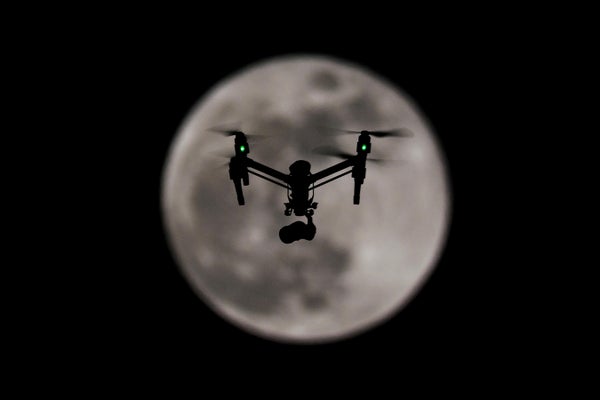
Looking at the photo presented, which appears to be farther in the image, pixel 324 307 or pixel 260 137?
pixel 324 307

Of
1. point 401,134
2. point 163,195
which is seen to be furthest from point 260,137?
point 163,195

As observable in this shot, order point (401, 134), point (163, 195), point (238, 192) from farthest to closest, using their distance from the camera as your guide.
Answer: point (163, 195) → point (238, 192) → point (401, 134)

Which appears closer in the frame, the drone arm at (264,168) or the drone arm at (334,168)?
the drone arm at (264,168)

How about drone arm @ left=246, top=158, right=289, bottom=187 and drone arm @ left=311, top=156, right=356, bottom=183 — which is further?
drone arm @ left=311, top=156, right=356, bottom=183

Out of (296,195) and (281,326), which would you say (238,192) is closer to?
(296,195)

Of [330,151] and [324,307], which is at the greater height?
[330,151]

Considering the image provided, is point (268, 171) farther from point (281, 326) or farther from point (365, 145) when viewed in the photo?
point (281, 326)

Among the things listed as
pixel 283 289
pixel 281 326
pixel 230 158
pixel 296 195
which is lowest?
pixel 281 326

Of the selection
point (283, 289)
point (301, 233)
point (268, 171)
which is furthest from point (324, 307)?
point (268, 171)

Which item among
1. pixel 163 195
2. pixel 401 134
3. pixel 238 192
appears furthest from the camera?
pixel 163 195
